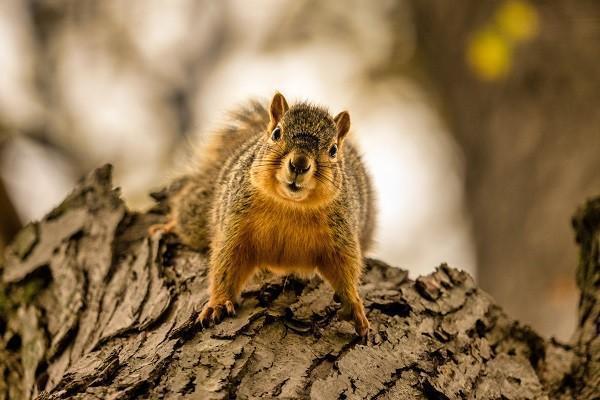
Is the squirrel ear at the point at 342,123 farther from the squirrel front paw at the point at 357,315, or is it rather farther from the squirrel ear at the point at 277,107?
the squirrel front paw at the point at 357,315

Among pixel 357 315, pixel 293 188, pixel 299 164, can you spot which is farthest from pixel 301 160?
pixel 357 315

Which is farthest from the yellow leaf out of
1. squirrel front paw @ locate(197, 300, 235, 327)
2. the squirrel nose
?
squirrel front paw @ locate(197, 300, 235, 327)

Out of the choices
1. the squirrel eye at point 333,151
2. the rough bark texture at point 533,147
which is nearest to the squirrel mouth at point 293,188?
the squirrel eye at point 333,151

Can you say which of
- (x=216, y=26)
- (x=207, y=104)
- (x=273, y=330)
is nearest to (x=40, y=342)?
(x=273, y=330)

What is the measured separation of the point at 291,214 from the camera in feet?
8.71

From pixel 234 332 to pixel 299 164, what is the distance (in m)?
0.62

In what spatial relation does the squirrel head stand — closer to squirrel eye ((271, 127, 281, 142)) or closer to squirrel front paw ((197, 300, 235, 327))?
squirrel eye ((271, 127, 281, 142))

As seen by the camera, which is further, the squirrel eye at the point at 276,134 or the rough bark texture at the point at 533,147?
the rough bark texture at the point at 533,147

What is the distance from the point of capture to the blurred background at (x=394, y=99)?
3912 millimetres

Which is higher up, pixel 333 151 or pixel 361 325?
pixel 333 151

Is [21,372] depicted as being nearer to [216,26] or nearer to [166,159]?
[166,159]

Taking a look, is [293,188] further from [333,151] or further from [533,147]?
[533,147]

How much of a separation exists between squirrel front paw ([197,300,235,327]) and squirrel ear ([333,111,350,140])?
0.96m

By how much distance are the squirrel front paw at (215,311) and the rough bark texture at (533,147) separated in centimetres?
213
